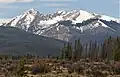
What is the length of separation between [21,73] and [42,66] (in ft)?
38.1

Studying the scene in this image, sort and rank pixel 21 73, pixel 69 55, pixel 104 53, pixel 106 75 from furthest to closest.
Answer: pixel 104 53
pixel 69 55
pixel 106 75
pixel 21 73

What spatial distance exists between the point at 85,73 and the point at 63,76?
4.69 meters

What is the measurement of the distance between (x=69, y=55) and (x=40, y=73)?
72.8m

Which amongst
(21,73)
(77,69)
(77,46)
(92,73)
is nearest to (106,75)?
(92,73)

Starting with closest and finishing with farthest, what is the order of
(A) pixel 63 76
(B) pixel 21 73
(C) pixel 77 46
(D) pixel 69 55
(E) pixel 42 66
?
(B) pixel 21 73 → (A) pixel 63 76 → (E) pixel 42 66 → (D) pixel 69 55 → (C) pixel 77 46

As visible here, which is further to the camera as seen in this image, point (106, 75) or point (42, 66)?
point (42, 66)

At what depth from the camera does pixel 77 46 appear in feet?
481

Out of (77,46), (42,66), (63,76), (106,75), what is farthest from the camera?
(77,46)

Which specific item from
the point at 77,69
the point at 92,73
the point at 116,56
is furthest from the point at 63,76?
the point at 116,56

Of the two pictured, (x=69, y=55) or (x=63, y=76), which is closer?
(x=63, y=76)

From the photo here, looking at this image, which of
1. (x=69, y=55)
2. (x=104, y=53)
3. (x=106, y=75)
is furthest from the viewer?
(x=104, y=53)

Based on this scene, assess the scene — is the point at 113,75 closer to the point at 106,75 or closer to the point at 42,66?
the point at 106,75

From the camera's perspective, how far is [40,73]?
139 feet

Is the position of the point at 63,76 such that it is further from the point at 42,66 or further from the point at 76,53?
the point at 76,53
